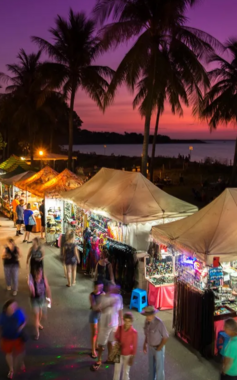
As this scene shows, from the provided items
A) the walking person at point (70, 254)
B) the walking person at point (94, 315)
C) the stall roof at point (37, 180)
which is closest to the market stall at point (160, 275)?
the walking person at point (70, 254)

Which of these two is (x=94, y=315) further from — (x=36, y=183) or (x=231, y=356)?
(x=36, y=183)

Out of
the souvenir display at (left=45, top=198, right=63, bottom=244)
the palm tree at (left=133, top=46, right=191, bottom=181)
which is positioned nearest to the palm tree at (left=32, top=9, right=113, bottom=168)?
the palm tree at (left=133, top=46, right=191, bottom=181)

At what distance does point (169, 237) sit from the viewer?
750 cm

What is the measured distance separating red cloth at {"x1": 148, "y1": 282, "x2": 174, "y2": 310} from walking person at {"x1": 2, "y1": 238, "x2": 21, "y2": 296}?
317 centimetres

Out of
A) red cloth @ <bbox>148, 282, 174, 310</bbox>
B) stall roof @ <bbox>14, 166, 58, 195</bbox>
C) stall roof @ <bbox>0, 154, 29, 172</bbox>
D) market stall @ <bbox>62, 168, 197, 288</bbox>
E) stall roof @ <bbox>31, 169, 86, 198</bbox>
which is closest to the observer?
red cloth @ <bbox>148, 282, 174, 310</bbox>

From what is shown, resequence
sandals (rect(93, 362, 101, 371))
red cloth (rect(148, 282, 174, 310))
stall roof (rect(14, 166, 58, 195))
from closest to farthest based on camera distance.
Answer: sandals (rect(93, 362, 101, 371)) → red cloth (rect(148, 282, 174, 310)) → stall roof (rect(14, 166, 58, 195))

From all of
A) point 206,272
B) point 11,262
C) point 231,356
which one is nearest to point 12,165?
point 11,262

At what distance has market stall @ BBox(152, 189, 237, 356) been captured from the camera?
246 inches

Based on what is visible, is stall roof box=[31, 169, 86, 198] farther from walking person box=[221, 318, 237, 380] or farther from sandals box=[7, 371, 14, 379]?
walking person box=[221, 318, 237, 380]

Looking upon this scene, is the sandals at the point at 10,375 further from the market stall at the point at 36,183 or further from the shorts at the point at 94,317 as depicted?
the market stall at the point at 36,183

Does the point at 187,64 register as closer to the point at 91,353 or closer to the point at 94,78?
the point at 94,78

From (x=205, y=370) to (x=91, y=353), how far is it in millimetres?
1911

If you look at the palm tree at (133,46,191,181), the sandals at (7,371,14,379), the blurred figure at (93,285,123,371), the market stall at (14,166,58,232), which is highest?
the palm tree at (133,46,191,181)

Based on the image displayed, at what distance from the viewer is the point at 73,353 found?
6219 millimetres
